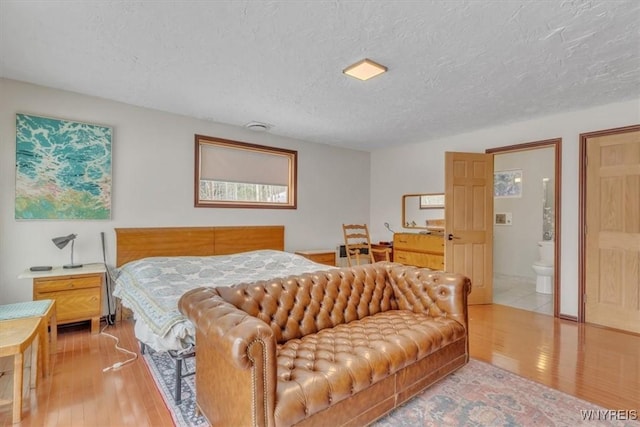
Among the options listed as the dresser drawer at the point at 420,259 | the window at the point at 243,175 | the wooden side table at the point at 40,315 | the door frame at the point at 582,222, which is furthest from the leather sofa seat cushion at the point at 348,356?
the window at the point at 243,175

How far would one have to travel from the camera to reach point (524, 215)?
18.4 ft

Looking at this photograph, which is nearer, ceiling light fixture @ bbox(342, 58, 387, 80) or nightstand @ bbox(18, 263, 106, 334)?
ceiling light fixture @ bbox(342, 58, 387, 80)

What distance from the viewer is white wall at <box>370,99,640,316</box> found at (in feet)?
11.6

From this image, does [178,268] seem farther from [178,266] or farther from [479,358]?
[479,358]

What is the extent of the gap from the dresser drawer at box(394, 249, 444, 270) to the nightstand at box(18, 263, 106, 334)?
4141mm

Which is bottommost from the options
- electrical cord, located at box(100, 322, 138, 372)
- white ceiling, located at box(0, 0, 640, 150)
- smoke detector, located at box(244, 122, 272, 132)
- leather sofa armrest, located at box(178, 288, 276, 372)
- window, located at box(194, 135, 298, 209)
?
electrical cord, located at box(100, 322, 138, 372)

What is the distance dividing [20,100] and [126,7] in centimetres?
211

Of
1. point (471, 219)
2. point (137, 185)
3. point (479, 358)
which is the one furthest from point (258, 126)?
point (479, 358)

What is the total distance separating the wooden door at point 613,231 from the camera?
324cm

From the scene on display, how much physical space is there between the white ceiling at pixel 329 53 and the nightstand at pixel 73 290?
1841mm

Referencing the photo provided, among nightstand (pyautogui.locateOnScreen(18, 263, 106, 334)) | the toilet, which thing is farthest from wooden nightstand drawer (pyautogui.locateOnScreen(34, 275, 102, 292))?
the toilet

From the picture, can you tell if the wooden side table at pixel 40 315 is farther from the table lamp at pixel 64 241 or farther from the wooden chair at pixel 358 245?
the wooden chair at pixel 358 245

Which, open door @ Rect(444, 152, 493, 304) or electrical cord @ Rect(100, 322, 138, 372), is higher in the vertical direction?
open door @ Rect(444, 152, 493, 304)

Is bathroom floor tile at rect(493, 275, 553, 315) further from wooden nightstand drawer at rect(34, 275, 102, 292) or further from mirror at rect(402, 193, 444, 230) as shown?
wooden nightstand drawer at rect(34, 275, 102, 292)
